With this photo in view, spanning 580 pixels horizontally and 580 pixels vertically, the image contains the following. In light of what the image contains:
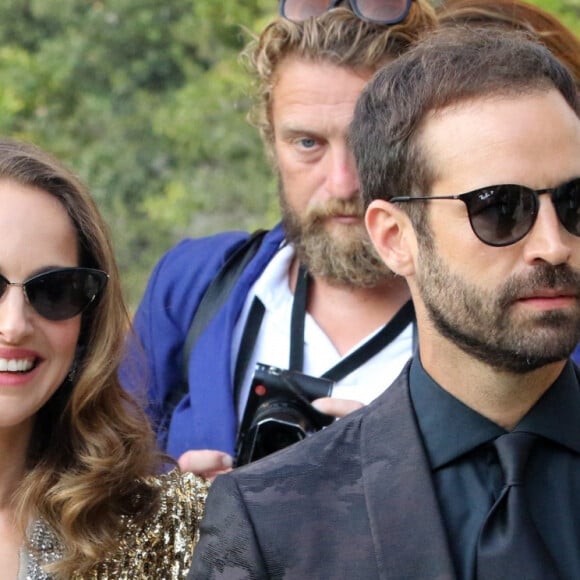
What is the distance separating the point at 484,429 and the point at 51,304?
0.94 metres

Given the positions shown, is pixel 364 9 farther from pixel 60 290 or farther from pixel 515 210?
pixel 515 210

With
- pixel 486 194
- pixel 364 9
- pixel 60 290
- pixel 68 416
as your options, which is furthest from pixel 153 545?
pixel 364 9

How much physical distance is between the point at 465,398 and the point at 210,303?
48.6 inches

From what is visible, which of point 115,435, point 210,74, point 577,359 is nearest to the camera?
point 115,435

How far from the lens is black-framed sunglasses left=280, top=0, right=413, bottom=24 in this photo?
3344mm

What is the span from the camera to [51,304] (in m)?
2.53

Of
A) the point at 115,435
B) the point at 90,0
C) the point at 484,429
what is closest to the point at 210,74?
the point at 90,0

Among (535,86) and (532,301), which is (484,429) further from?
(535,86)

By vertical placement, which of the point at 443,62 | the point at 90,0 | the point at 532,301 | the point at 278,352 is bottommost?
the point at 532,301

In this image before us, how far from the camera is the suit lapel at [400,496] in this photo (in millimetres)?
2062

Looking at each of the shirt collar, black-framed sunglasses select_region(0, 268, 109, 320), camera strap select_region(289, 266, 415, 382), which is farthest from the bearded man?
the shirt collar

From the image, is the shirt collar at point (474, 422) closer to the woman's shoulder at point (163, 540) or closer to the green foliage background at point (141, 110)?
the woman's shoulder at point (163, 540)

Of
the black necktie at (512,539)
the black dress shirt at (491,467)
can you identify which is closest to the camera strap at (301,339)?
the black dress shirt at (491,467)

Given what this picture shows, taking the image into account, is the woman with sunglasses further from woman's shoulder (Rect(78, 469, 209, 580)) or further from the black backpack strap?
the black backpack strap
